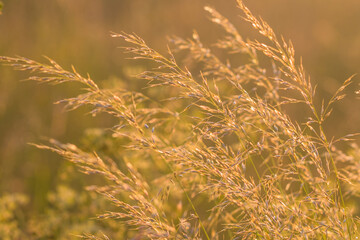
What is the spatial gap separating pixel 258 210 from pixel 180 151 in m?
0.34

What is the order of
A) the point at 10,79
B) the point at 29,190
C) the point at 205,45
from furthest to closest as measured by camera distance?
the point at 205,45 → the point at 10,79 → the point at 29,190

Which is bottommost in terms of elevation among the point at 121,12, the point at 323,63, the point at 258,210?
the point at 121,12

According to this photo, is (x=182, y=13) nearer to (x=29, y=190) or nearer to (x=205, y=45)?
(x=205, y=45)

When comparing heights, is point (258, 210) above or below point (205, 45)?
above

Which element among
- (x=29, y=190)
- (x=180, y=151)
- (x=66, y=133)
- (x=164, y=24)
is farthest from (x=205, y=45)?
(x=180, y=151)

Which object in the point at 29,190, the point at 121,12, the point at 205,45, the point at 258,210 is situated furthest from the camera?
the point at 121,12

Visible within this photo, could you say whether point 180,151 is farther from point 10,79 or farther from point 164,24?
point 164,24

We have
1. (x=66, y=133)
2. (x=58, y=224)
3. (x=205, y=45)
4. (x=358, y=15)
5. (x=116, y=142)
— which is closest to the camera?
(x=58, y=224)

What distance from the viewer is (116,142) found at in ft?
10.2

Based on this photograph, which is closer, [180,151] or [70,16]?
[180,151]

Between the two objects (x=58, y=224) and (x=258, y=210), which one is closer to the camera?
(x=258, y=210)

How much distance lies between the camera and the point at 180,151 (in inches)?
68.8

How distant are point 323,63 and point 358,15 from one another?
5.26 ft

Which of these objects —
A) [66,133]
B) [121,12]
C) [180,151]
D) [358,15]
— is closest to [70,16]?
[121,12]
